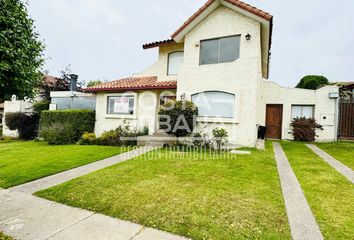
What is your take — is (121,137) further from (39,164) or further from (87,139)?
(39,164)

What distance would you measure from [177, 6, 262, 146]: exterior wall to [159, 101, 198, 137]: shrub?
89 centimetres

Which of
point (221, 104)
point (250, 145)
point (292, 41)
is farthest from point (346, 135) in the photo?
point (292, 41)

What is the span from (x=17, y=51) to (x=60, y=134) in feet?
34.8

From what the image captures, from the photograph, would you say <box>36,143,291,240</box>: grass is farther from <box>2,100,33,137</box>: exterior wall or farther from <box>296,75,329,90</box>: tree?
<box>2,100,33,137</box>: exterior wall

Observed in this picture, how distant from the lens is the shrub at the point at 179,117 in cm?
1130

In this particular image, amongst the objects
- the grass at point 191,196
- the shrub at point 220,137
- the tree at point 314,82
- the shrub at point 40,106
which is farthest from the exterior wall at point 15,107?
the tree at point 314,82

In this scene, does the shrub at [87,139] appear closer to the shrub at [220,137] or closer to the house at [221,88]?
the house at [221,88]

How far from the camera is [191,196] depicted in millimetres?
5074

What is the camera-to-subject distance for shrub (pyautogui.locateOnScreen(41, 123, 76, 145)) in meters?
14.2

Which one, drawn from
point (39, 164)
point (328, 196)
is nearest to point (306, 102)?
point (328, 196)

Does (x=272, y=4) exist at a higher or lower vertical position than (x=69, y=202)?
higher

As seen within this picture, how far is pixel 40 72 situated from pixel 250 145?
9.74 meters

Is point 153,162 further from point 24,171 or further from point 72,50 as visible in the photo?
point 72,50

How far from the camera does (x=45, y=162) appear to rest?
29.1 ft
